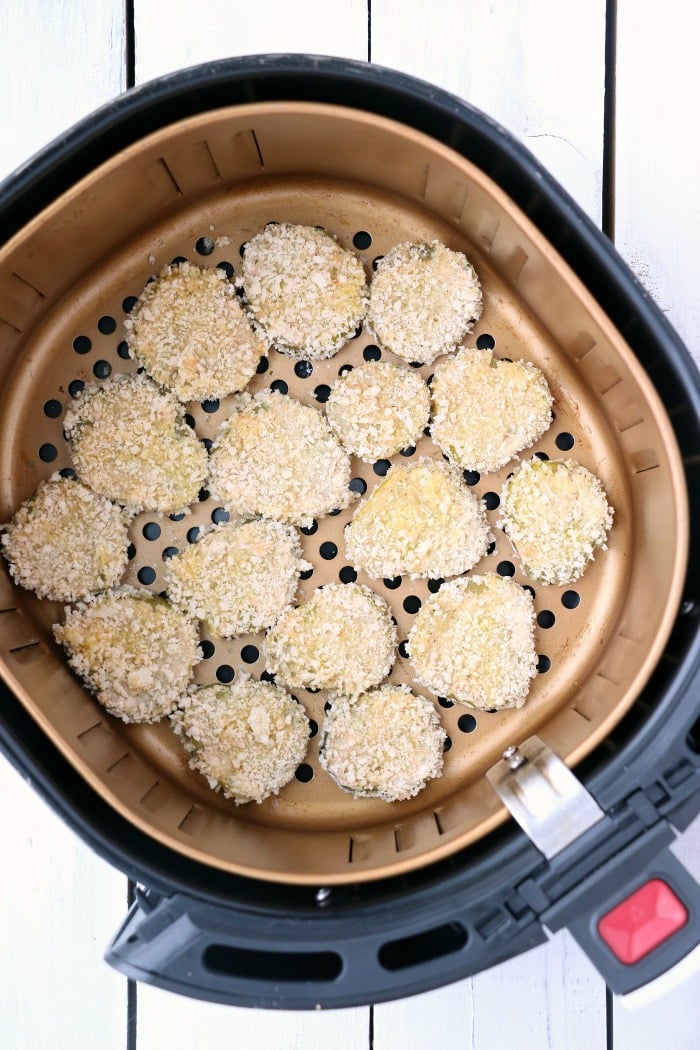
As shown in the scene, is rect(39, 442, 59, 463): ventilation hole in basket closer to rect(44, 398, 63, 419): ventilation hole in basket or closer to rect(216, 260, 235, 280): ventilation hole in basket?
rect(44, 398, 63, 419): ventilation hole in basket

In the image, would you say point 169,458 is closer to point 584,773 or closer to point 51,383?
point 51,383

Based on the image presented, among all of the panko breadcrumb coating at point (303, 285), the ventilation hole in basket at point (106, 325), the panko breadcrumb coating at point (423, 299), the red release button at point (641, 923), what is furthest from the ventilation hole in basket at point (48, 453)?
the red release button at point (641, 923)

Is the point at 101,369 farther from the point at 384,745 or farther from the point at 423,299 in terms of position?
the point at 384,745

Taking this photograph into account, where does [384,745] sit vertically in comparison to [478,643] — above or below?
below

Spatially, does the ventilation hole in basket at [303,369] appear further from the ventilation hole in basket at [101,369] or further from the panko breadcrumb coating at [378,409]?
the ventilation hole in basket at [101,369]

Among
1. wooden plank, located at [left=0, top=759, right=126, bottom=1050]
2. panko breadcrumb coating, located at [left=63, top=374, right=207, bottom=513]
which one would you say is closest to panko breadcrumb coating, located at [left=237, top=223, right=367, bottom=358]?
panko breadcrumb coating, located at [left=63, top=374, right=207, bottom=513]

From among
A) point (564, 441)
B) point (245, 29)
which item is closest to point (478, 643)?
point (564, 441)
